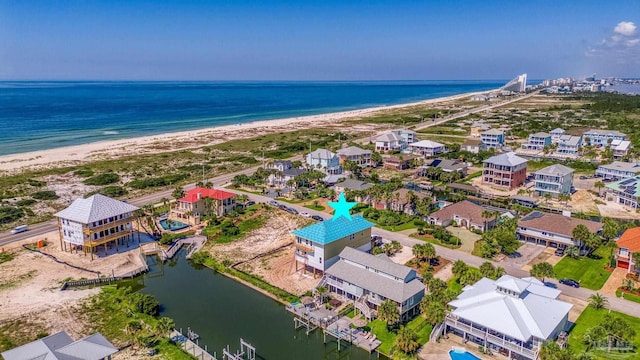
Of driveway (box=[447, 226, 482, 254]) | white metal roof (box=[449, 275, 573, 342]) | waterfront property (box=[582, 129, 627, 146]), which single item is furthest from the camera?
waterfront property (box=[582, 129, 627, 146])

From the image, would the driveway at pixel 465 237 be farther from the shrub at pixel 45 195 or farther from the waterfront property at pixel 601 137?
the waterfront property at pixel 601 137

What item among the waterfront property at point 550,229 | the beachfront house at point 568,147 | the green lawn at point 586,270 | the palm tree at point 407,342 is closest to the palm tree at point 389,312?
the palm tree at point 407,342

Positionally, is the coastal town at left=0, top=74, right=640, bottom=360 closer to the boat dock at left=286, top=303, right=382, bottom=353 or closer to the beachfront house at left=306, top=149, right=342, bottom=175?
the boat dock at left=286, top=303, right=382, bottom=353

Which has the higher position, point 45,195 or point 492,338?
point 45,195

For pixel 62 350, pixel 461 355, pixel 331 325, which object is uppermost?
pixel 62 350

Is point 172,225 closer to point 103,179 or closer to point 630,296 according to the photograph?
point 103,179

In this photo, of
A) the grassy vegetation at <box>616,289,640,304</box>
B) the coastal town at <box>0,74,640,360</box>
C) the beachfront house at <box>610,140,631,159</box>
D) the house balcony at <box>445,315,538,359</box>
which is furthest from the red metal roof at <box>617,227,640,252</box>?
the beachfront house at <box>610,140,631,159</box>

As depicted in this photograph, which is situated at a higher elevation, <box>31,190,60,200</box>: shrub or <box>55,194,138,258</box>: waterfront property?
<box>55,194,138,258</box>: waterfront property

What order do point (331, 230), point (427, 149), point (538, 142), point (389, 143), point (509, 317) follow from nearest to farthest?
point (509, 317) < point (331, 230) < point (427, 149) < point (538, 142) < point (389, 143)

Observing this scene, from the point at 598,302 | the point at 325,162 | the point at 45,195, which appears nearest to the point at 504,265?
the point at 598,302
